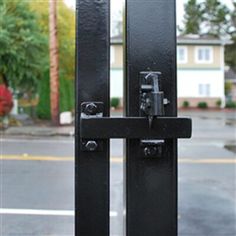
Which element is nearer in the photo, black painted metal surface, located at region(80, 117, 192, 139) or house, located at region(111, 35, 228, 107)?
black painted metal surface, located at region(80, 117, 192, 139)

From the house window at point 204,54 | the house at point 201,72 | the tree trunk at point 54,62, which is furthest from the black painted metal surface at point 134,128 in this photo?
the house window at point 204,54

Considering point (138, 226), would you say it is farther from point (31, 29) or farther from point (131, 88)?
point (31, 29)

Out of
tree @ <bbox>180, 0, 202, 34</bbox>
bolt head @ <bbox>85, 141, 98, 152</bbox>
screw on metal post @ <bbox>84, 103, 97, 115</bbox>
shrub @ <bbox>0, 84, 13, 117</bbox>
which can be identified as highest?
tree @ <bbox>180, 0, 202, 34</bbox>

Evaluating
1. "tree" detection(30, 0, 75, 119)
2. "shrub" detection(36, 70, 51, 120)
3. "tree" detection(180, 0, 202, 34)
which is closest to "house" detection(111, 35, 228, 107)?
"tree" detection(180, 0, 202, 34)

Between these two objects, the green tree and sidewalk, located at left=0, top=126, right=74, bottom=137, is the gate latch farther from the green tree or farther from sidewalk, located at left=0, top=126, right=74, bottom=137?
the green tree

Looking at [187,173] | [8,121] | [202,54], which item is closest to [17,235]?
[187,173]

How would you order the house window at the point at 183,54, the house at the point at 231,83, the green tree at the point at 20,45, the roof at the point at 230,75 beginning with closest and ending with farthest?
the green tree at the point at 20,45 → the house window at the point at 183,54 → the house at the point at 231,83 → the roof at the point at 230,75

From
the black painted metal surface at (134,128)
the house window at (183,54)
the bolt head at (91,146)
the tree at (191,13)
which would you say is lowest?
the bolt head at (91,146)

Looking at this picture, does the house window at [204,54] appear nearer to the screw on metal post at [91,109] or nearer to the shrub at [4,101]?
the shrub at [4,101]

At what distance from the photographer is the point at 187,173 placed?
885cm

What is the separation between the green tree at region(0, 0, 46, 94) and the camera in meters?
18.3

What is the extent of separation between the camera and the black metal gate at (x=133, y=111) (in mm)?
1496

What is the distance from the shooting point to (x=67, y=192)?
6.86 m

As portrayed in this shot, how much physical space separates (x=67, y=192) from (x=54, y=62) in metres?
12.8
